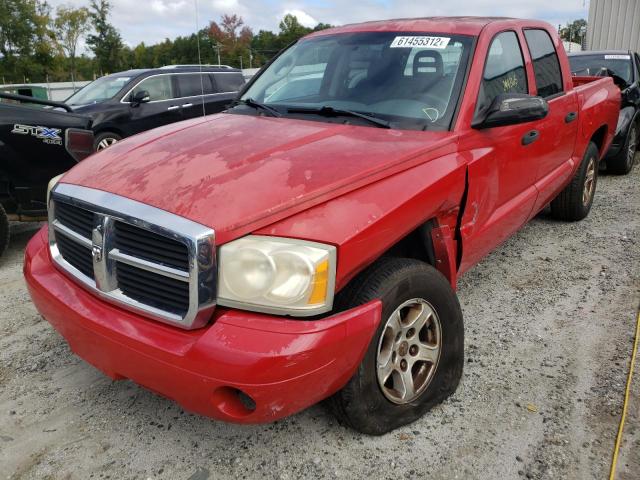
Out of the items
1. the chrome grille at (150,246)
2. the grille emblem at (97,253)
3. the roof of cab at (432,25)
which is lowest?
the grille emblem at (97,253)

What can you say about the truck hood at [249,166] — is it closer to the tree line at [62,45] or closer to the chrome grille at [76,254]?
the chrome grille at [76,254]

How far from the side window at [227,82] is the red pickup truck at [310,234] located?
6.81 metres

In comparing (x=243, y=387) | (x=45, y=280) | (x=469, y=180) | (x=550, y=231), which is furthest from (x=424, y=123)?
(x=550, y=231)

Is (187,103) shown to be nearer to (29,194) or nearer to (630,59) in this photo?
(29,194)

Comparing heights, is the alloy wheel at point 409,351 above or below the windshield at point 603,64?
below

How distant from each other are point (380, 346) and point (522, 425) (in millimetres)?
813

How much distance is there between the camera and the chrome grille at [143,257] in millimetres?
1860

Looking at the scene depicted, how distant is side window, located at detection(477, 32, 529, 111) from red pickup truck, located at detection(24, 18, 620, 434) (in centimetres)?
2

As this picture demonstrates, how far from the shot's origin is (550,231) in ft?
16.5

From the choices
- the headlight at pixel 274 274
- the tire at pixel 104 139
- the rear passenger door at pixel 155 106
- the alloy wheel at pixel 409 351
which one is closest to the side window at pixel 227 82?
the rear passenger door at pixel 155 106

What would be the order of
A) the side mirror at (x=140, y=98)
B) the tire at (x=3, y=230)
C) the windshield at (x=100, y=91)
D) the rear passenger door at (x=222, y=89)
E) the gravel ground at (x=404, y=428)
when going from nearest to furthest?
the gravel ground at (x=404, y=428) < the tire at (x=3, y=230) < the side mirror at (x=140, y=98) < the windshield at (x=100, y=91) < the rear passenger door at (x=222, y=89)

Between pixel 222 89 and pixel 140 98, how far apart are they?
1.82m

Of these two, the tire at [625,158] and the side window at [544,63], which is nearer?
the side window at [544,63]

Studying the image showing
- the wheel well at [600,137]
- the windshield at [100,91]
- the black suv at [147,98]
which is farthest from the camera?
the windshield at [100,91]
